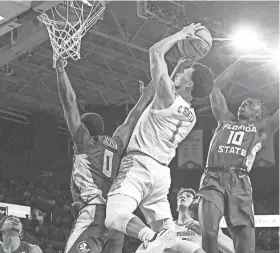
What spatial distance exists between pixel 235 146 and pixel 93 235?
161 centimetres

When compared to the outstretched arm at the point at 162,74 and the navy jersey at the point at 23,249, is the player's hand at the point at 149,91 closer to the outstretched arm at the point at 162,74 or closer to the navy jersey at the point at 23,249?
the outstretched arm at the point at 162,74

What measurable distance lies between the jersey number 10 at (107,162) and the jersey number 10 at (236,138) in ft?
4.00

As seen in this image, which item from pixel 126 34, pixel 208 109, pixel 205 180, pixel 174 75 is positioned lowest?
pixel 205 180

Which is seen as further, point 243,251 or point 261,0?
point 261,0

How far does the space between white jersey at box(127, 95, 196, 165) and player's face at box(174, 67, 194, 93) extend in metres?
0.21

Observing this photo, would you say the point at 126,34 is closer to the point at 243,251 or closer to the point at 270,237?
the point at 270,237

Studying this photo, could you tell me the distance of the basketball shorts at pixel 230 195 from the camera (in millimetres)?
5434

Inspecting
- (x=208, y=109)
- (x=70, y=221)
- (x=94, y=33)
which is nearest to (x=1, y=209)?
(x=70, y=221)

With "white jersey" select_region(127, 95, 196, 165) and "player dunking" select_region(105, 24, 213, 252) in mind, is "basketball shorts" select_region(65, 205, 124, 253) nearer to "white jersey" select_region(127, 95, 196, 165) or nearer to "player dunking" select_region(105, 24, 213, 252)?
"player dunking" select_region(105, 24, 213, 252)

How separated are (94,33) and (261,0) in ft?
12.3

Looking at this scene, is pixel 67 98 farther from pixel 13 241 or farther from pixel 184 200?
pixel 184 200

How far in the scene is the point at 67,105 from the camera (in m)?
5.87

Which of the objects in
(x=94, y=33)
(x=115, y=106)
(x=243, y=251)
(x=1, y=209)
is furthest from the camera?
(x=115, y=106)

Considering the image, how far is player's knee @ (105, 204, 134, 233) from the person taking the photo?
15.8 ft
